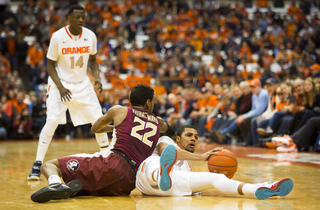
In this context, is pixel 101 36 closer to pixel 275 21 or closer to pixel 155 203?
pixel 275 21

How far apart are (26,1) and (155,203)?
64.4 ft

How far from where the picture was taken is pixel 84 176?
11.9ft

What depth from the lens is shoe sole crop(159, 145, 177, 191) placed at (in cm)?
334

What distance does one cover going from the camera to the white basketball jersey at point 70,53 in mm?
5074

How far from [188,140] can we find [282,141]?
181 inches

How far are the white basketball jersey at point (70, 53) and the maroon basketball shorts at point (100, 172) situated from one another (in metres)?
1.78

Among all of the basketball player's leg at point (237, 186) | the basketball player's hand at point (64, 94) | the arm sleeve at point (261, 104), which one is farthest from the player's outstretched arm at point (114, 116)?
the arm sleeve at point (261, 104)

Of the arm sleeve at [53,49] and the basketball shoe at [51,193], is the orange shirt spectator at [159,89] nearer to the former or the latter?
the arm sleeve at [53,49]

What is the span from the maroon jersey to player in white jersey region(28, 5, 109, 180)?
1.39 m

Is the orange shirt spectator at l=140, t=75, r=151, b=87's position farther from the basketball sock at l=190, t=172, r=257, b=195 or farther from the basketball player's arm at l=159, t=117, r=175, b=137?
the basketball sock at l=190, t=172, r=257, b=195

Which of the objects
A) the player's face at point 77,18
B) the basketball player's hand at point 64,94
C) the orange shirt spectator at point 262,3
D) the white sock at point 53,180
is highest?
the orange shirt spectator at point 262,3

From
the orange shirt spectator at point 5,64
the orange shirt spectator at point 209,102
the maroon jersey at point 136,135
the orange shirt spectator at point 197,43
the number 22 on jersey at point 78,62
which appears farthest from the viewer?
the orange shirt spectator at point 197,43

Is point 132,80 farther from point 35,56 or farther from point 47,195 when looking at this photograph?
point 47,195

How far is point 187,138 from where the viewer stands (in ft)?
13.4
